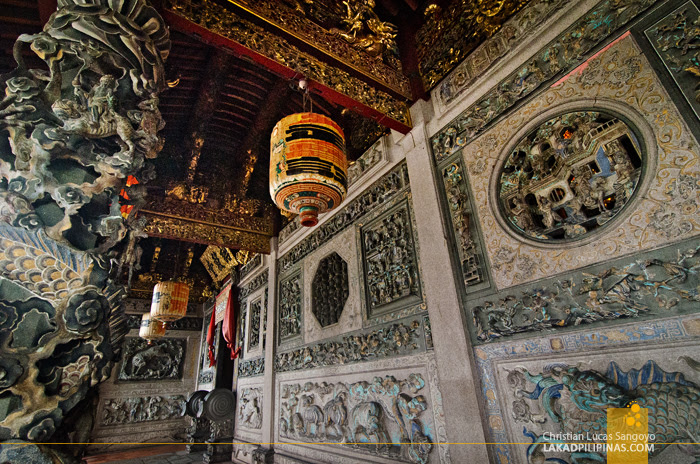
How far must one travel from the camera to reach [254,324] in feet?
22.3

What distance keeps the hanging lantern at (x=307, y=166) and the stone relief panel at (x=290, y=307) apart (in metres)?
2.85

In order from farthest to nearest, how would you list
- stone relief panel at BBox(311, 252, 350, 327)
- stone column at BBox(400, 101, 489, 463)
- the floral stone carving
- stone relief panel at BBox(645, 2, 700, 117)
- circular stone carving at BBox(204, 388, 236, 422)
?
1. circular stone carving at BBox(204, 388, 236, 422)
2. stone relief panel at BBox(311, 252, 350, 327)
3. stone column at BBox(400, 101, 489, 463)
4. stone relief panel at BBox(645, 2, 700, 117)
5. the floral stone carving

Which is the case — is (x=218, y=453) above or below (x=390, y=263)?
below

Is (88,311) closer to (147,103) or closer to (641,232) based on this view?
(147,103)

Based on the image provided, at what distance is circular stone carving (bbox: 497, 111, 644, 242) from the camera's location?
72.7 inches

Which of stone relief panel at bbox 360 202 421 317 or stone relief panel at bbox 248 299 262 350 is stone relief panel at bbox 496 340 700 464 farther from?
stone relief panel at bbox 248 299 262 350

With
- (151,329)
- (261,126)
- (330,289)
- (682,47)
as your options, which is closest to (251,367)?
(151,329)

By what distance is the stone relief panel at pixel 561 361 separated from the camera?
59.4 inches

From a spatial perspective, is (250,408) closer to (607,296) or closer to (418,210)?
(418,210)

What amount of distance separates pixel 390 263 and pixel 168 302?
5043 mm

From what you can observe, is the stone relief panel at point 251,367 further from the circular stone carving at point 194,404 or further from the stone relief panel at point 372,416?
the stone relief panel at point 372,416

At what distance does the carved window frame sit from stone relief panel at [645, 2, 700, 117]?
21 centimetres

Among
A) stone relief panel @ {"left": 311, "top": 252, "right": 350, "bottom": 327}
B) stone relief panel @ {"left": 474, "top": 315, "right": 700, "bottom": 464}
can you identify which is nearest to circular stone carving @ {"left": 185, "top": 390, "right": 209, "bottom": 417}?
A: stone relief panel @ {"left": 311, "top": 252, "right": 350, "bottom": 327}

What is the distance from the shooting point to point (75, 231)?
62.9 inches
